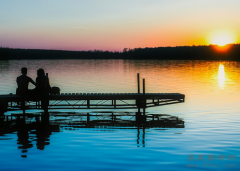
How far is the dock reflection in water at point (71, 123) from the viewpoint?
14712 mm

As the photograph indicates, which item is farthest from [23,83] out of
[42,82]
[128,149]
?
[128,149]

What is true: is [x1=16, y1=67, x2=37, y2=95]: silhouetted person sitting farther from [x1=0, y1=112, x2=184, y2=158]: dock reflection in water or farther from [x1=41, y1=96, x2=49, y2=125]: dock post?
[x1=0, y1=112, x2=184, y2=158]: dock reflection in water

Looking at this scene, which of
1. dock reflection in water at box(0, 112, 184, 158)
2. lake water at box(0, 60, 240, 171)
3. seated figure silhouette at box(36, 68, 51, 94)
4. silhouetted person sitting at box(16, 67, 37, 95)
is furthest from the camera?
seated figure silhouette at box(36, 68, 51, 94)

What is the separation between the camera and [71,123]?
17859 mm

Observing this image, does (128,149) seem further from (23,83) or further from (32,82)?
(23,83)

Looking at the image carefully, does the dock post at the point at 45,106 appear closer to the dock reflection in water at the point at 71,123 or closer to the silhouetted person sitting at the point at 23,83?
the dock reflection in water at the point at 71,123

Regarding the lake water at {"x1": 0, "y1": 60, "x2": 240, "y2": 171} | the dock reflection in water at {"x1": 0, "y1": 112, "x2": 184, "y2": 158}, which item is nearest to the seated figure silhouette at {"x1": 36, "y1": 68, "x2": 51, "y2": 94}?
the dock reflection in water at {"x1": 0, "y1": 112, "x2": 184, "y2": 158}

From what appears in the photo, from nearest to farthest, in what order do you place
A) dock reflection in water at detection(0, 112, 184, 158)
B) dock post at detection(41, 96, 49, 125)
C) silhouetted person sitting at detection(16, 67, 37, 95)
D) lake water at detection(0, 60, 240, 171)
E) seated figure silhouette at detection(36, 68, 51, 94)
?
1. lake water at detection(0, 60, 240, 171)
2. dock reflection in water at detection(0, 112, 184, 158)
3. silhouetted person sitting at detection(16, 67, 37, 95)
4. seated figure silhouette at detection(36, 68, 51, 94)
5. dock post at detection(41, 96, 49, 125)

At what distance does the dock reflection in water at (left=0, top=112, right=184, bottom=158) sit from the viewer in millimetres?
14712

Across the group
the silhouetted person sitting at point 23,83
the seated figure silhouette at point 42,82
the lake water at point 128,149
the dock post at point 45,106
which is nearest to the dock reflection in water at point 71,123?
the dock post at point 45,106

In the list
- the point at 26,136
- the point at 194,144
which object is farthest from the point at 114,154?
the point at 26,136

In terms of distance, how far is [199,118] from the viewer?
1914 centimetres

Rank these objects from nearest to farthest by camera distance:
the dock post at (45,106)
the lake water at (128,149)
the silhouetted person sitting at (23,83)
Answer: the lake water at (128,149) < the silhouetted person sitting at (23,83) < the dock post at (45,106)

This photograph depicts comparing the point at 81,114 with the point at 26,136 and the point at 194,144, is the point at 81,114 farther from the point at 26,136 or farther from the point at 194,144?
the point at 194,144
